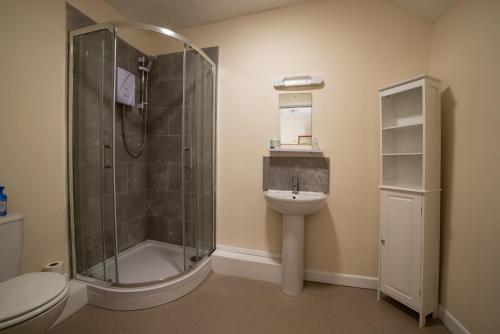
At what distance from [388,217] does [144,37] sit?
3108 millimetres

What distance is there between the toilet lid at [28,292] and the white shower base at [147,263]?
636mm

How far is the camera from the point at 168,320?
1.51 metres

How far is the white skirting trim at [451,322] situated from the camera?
1.36m

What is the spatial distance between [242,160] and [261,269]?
110 cm

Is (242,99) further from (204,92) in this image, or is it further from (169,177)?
(169,177)

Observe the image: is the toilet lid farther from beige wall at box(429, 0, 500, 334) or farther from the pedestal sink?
beige wall at box(429, 0, 500, 334)

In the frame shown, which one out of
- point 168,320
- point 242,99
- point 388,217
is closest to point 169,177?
point 242,99

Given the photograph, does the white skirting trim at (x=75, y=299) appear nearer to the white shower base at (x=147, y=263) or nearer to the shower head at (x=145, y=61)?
the white shower base at (x=147, y=263)

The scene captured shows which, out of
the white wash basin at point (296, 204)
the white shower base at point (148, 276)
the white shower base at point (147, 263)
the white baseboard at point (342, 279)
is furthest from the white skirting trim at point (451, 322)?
the white shower base at point (147, 263)

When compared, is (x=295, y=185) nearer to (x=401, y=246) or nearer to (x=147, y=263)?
(x=401, y=246)

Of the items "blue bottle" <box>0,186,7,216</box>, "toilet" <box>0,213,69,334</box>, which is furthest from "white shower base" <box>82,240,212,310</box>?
"blue bottle" <box>0,186,7,216</box>

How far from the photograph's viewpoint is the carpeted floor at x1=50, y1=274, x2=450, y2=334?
144 cm

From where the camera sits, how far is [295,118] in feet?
6.84

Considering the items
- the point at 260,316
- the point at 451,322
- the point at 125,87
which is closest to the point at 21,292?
the point at 260,316
